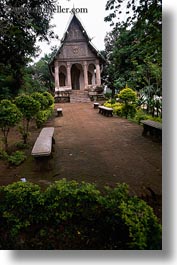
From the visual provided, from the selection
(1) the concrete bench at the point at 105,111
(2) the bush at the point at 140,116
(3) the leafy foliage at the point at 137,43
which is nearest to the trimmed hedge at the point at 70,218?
(2) the bush at the point at 140,116

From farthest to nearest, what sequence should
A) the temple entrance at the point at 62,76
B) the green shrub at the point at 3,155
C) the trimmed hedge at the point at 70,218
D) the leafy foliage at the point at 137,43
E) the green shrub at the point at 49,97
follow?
1. the green shrub at the point at 49,97
2. the temple entrance at the point at 62,76
3. the green shrub at the point at 3,155
4. the leafy foliage at the point at 137,43
5. the trimmed hedge at the point at 70,218

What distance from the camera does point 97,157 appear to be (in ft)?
10.1

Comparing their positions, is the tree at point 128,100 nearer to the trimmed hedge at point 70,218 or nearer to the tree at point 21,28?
the tree at point 21,28

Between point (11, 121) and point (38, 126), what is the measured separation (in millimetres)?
380

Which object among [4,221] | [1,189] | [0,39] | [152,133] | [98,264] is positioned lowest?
[98,264]

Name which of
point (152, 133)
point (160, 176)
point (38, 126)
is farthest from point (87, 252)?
point (38, 126)

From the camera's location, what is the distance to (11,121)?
3697 millimetres

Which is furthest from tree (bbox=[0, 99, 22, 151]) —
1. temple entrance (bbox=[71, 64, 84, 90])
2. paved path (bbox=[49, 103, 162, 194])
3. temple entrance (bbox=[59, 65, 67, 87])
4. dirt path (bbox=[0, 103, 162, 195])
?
temple entrance (bbox=[71, 64, 84, 90])

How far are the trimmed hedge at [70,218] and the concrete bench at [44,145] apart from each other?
539mm

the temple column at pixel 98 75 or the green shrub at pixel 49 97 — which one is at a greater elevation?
the temple column at pixel 98 75

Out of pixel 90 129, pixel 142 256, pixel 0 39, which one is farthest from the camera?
pixel 90 129

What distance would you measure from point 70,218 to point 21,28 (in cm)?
201

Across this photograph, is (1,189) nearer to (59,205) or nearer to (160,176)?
(59,205)

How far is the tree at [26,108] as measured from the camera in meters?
3.81
